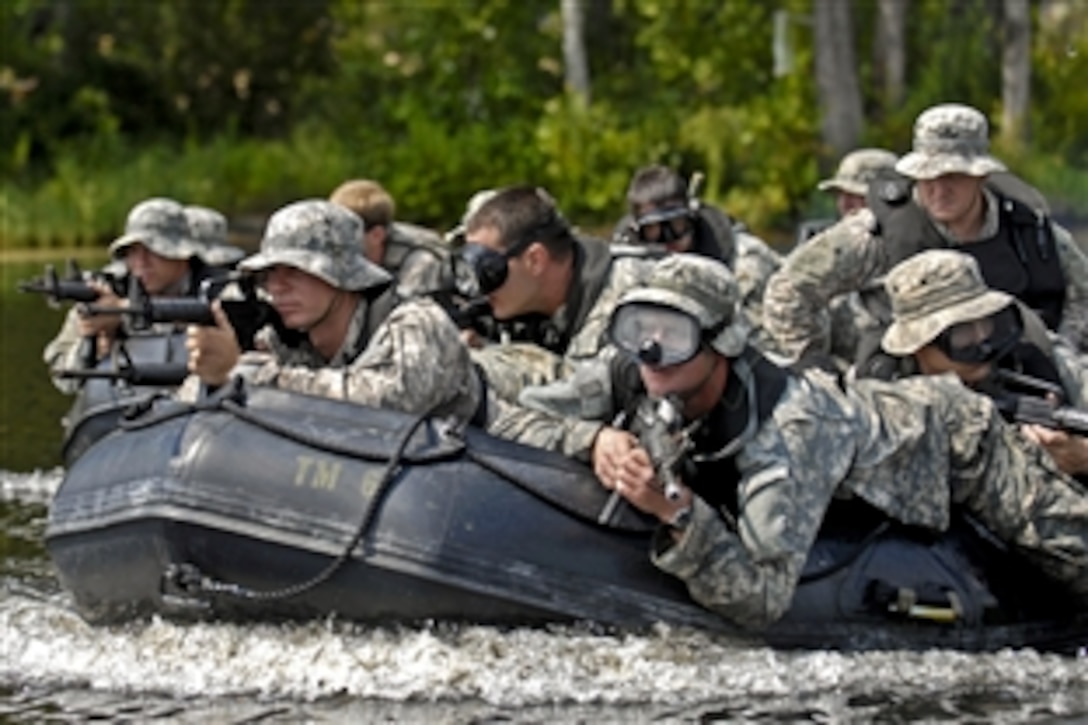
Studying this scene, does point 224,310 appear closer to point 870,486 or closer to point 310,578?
point 310,578

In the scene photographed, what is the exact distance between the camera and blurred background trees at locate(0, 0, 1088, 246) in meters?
23.6

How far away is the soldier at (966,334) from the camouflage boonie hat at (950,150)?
125cm

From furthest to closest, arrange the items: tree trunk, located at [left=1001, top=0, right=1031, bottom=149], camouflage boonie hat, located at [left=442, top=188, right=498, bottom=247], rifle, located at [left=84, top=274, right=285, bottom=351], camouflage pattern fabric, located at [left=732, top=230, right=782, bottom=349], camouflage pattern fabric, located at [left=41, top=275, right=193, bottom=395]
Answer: tree trunk, located at [left=1001, top=0, right=1031, bottom=149], camouflage pattern fabric, located at [left=732, top=230, right=782, bottom=349], camouflage pattern fabric, located at [left=41, top=275, right=193, bottom=395], camouflage boonie hat, located at [left=442, top=188, right=498, bottom=247], rifle, located at [left=84, top=274, right=285, bottom=351]

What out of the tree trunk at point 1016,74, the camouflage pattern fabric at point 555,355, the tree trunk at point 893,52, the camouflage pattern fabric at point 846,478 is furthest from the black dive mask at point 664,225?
the tree trunk at point 893,52

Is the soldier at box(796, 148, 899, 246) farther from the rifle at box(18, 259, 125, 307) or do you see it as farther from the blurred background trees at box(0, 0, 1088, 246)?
the blurred background trees at box(0, 0, 1088, 246)

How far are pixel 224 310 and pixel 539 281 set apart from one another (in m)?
1.00

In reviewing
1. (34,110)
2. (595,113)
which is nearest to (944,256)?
(595,113)

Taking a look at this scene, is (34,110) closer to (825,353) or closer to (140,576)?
(825,353)

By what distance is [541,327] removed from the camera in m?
7.99

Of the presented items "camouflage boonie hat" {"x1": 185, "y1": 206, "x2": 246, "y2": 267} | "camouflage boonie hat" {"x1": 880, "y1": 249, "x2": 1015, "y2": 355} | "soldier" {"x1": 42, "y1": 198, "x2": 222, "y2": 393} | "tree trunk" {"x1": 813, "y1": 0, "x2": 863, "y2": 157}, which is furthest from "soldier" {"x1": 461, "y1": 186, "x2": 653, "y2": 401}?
"tree trunk" {"x1": 813, "y1": 0, "x2": 863, "y2": 157}

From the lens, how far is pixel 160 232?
Answer: 1017 cm

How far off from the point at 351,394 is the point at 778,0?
64.1ft

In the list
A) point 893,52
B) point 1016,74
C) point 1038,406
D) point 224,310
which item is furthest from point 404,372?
point 893,52

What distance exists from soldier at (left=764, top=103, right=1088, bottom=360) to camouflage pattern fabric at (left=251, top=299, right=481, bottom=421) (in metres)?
2.24
